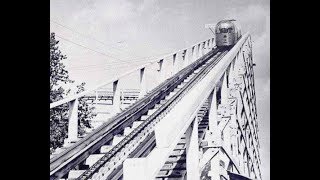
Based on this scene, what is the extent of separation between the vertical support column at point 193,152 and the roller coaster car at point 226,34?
10.2 metres

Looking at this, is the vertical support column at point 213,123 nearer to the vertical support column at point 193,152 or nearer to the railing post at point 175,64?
the vertical support column at point 193,152

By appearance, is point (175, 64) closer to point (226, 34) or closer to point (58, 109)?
point (58, 109)

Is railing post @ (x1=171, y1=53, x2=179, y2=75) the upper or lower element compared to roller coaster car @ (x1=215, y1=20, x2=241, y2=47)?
lower

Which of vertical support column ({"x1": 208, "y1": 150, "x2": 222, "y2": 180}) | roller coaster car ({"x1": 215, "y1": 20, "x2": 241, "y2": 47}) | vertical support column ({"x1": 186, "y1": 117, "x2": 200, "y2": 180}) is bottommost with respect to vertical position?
vertical support column ({"x1": 208, "y1": 150, "x2": 222, "y2": 180})

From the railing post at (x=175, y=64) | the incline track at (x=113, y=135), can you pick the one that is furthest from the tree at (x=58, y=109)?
the railing post at (x=175, y=64)

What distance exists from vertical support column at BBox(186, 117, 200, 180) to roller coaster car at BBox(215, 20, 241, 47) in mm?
10242

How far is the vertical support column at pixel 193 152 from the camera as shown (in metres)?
2.56

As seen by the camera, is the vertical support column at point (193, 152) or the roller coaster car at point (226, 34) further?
the roller coaster car at point (226, 34)

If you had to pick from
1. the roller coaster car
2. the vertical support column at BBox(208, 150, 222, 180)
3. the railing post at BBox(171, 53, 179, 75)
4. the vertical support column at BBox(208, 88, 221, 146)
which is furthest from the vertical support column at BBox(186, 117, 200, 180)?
the roller coaster car

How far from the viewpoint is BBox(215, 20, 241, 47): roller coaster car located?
41.0 feet

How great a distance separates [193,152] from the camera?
2.57 m

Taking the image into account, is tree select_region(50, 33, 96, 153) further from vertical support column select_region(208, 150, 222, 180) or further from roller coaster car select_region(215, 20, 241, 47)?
roller coaster car select_region(215, 20, 241, 47)
